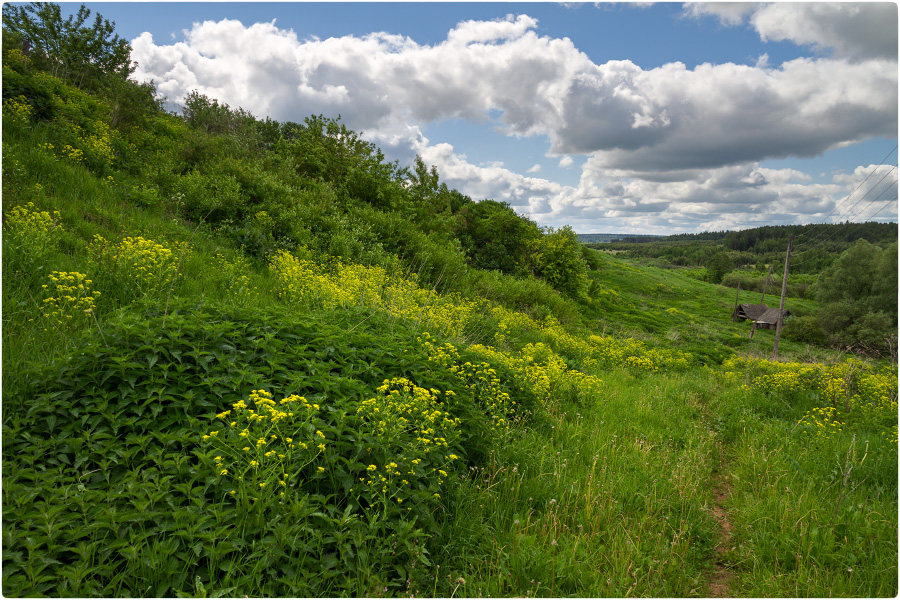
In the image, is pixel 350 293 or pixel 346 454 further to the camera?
pixel 350 293

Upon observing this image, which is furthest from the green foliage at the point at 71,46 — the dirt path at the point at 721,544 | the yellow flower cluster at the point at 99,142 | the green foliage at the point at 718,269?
the green foliage at the point at 718,269

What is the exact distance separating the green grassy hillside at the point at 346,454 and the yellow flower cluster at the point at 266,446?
Result: 0.03 m

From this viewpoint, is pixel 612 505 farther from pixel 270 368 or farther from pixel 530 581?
pixel 270 368

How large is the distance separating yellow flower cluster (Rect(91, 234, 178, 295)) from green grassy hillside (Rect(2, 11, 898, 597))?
4 cm

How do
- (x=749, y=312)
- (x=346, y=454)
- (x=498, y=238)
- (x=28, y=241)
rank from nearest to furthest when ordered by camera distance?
(x=346, y=454) < (x=28, y=241) < (x=498, y=238) < (x=749, y=312)

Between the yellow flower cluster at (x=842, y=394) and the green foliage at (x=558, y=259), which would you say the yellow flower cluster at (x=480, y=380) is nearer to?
the yellow flower cluster at (x=842, y=394)

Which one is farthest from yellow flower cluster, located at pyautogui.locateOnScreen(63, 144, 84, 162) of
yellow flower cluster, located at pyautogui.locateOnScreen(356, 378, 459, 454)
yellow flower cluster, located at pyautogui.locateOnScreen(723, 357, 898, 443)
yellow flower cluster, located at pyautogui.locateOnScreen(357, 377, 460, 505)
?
yellow flower cluster, located at pyautogui.locateOnScreen(723, 357, 898, 443)

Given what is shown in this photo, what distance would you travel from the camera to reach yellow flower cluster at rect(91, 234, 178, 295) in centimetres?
636

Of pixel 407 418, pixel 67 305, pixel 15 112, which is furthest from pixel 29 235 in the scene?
Result: pixel 15 112

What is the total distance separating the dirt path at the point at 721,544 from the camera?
12.3ft

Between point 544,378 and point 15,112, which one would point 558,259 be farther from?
point 15,112

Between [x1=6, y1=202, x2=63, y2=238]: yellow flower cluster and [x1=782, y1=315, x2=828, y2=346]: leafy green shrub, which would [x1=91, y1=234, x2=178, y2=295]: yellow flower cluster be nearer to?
[x1=6, y1=202, x2=63, y2=238]: yellow flower cluster

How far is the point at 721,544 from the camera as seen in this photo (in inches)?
174

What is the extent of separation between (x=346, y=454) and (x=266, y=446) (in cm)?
61
